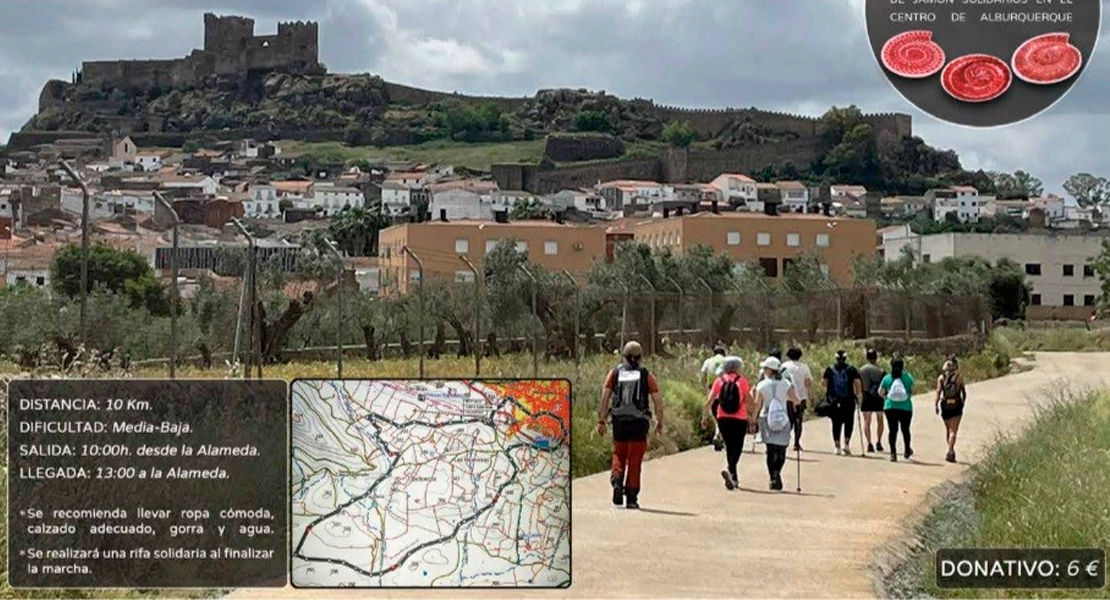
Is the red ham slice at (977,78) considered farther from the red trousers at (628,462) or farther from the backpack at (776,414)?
the backpack at (776,414)

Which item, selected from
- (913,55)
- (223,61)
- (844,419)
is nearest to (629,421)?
(913,55)

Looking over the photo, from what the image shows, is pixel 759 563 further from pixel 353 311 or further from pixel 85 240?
pixel 353 311

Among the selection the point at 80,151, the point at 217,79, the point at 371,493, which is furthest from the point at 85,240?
the point at 217,79

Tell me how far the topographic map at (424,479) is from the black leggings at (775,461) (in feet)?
20.1

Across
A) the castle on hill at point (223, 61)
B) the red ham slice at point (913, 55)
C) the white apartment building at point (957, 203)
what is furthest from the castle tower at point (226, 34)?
the red ham slice at point (913, 55)

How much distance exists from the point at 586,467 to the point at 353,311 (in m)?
14.0

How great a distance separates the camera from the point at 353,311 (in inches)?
1021

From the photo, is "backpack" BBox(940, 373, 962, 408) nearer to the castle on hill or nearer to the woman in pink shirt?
the woman in pink shirt

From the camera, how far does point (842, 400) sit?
51.0ft

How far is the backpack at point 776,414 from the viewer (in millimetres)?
12310

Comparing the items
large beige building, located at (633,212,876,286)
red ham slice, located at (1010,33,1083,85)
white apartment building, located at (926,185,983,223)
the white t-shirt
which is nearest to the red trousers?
red ham slice, located at (1010,33,1083,85)

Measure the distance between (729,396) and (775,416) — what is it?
0.53 metres

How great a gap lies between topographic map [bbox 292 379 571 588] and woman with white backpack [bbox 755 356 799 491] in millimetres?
6136

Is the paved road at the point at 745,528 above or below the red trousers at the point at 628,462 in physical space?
below
